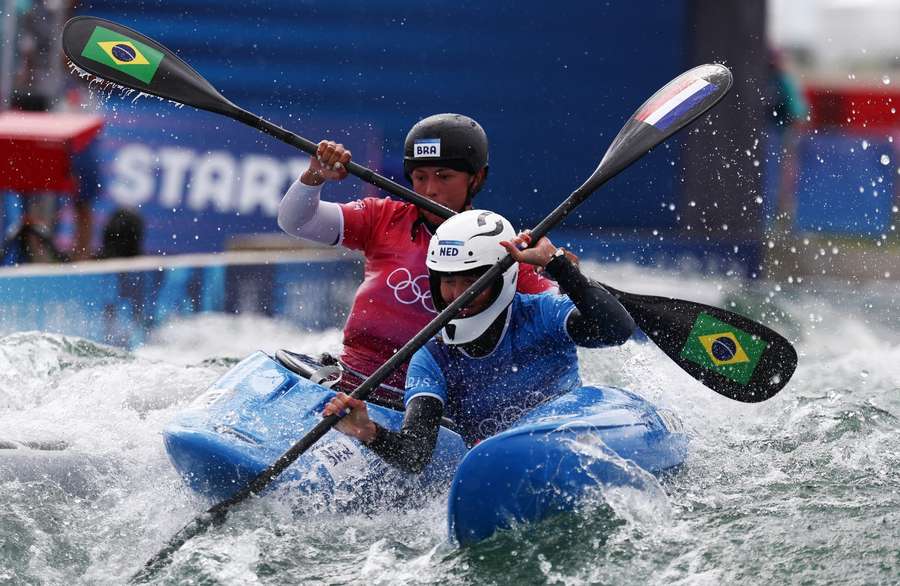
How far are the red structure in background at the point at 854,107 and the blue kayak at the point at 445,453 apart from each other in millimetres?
11011

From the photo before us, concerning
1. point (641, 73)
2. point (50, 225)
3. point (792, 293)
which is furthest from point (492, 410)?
point (641, 73)

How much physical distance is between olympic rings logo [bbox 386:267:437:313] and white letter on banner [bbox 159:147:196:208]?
5.20 metres

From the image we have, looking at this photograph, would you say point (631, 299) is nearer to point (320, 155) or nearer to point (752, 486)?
point (752, 486)

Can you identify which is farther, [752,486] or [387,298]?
[387,298]

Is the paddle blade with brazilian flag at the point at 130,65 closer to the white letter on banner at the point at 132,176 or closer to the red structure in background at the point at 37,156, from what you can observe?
the red structure in background at the point at 37,156

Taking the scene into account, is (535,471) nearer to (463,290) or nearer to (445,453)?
(445,453)

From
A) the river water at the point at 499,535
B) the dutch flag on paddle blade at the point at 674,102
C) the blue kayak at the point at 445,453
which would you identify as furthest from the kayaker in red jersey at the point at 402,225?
the river water at the point at 499,535

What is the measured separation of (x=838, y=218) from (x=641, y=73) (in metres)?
3.41

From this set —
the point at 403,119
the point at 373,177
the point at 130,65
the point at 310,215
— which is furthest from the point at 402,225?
the point at 403,119

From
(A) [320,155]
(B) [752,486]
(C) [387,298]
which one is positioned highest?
(A) [320,155]

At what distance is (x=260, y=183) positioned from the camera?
10.1 m

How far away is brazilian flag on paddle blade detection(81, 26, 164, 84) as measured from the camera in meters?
5.61

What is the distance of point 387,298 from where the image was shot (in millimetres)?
5090

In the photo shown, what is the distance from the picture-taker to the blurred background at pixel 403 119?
9820mm
